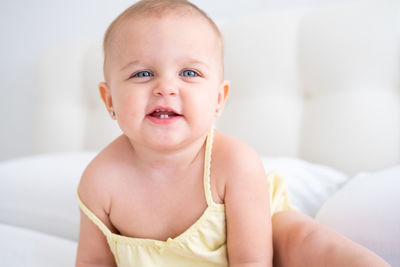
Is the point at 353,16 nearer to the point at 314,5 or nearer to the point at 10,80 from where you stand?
the point at 314,5

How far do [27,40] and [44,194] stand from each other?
135cm

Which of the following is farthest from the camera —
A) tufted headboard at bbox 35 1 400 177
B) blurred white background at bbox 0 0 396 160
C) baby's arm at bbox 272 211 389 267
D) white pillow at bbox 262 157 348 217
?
blurred white background at bbox 0 0 396 160

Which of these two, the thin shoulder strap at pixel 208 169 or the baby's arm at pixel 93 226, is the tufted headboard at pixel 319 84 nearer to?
the thin shoulder strap at pixel 208 169

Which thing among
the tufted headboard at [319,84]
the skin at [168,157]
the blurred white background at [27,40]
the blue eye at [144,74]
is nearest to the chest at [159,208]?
the skin at [168,157]

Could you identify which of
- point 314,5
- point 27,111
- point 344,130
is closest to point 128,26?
point 344,130

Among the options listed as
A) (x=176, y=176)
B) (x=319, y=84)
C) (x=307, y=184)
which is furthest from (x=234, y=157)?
(x=319, y=84)

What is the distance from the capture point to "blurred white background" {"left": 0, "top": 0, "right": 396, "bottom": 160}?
81.9 inches

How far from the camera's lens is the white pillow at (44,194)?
1.12 m

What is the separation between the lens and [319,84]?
1301 millimetres

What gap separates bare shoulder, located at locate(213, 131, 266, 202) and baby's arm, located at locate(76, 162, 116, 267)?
25 cm

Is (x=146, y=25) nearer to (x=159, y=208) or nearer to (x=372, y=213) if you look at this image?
(x=159, y=208)

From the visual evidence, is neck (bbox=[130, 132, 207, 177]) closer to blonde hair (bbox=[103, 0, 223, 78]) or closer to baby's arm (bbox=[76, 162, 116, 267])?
baby's arm (bbox=[76, 162, 116, 267])

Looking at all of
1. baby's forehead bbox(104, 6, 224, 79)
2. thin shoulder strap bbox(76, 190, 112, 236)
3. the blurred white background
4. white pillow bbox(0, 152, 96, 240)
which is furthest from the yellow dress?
the blurred white background

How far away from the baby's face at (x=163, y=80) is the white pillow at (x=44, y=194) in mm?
548
